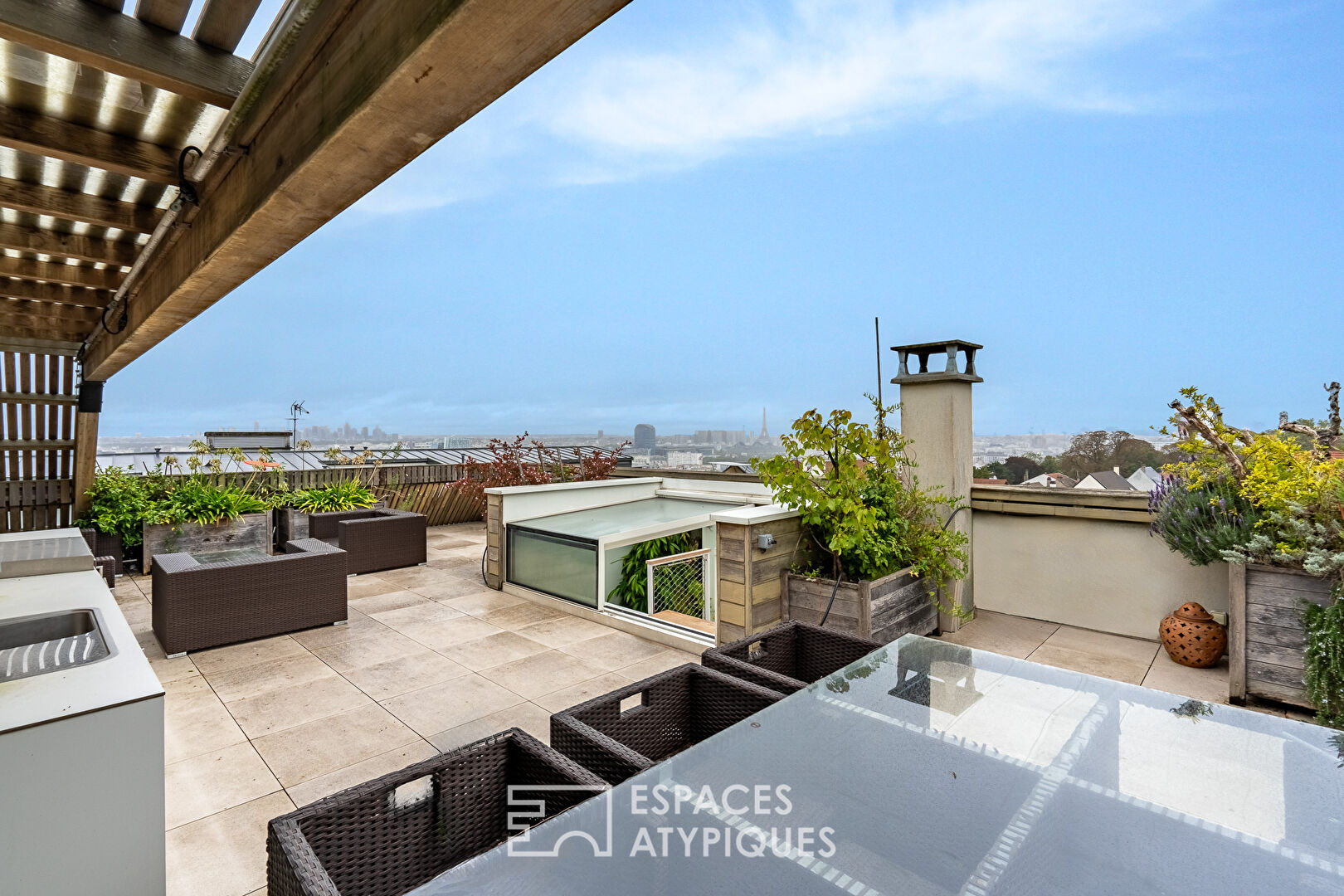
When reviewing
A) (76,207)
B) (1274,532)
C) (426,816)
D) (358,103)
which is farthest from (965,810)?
(76,207)

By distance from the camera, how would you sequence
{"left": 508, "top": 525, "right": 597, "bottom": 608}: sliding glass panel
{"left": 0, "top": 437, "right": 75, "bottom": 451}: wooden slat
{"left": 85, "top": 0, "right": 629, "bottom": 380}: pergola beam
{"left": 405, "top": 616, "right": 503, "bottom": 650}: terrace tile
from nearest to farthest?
{"left": 85, "top": 0, "right": 629, "bottom": 380}: pergola beam
{"left": 405, "top": 616, "right": 503, "bottom": 650}: terrace tile
{"left": 508, "top": 525, "right": 597, "bottom": 608}: sliding glass panel
{"left": 0, "top": 437, "right": 75, "bottom": 451}: wooden slat

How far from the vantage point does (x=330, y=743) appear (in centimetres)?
263

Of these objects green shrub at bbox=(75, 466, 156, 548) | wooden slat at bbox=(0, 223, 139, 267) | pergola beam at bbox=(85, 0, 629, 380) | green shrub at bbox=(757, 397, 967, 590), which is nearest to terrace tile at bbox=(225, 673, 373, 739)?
pergola beam at bbox=(85, 0, 629, 380)

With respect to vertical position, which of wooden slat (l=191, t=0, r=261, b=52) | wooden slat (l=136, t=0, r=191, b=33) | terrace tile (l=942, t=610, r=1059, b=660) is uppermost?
wooden slat (l=191, t=0, r=261, b=52)

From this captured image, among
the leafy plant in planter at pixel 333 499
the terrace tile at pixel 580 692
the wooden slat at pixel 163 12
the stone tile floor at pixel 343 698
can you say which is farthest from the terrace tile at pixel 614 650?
the leafy plant in planter at pixel 333 499

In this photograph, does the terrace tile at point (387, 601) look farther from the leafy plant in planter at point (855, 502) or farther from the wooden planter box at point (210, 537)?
the leafy plant in planter at point (855, 502)

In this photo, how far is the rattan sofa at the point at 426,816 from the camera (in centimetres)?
119

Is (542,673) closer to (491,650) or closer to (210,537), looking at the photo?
(491,650)

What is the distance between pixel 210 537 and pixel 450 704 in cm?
392

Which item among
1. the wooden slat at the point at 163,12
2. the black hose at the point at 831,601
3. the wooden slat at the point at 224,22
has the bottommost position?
the black hose at the point at 831,601

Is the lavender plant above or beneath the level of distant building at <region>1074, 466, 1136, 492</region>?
beneath

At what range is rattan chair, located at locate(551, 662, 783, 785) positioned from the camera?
1505mm

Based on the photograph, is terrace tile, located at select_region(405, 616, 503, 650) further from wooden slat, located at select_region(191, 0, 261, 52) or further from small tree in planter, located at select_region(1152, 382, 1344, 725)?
small tree in planter, located at select_region(1152, 382, 1344, 725)

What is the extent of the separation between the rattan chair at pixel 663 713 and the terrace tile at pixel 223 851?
112cm
